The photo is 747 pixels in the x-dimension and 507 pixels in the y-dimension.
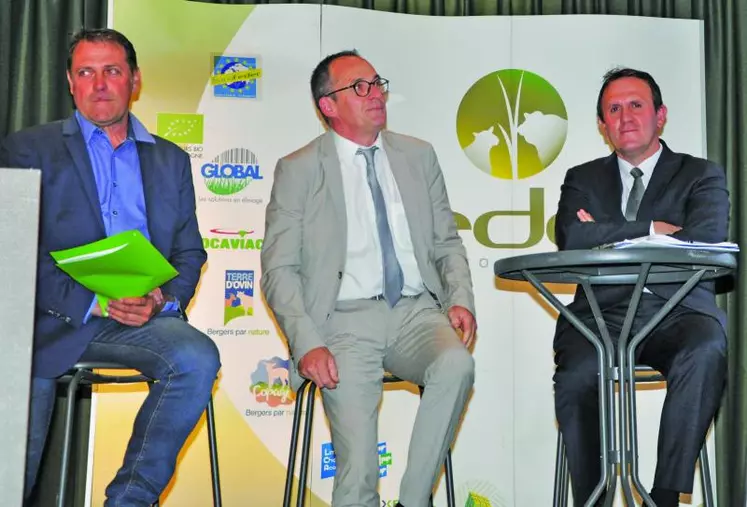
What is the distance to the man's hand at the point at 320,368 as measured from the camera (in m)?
2.67

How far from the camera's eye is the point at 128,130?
3.05m

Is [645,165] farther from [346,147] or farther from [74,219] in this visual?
[74,219]

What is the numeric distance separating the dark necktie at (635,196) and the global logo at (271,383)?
5.65 ft

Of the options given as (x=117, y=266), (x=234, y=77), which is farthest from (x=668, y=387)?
(x=234, y=77)

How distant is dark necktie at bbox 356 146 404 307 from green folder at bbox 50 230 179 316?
72 cm

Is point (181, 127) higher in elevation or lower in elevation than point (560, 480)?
higher

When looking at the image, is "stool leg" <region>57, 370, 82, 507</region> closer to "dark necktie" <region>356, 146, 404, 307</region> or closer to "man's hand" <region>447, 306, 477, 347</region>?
"dark necktie" <region>356, 146, 404, 307</region>

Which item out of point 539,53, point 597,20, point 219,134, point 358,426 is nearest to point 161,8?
point 219,134

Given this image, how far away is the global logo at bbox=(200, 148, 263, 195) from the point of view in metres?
4.21

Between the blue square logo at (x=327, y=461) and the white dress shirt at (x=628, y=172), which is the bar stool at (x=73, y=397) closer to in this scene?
the blue square logo at (x=327, y=461)

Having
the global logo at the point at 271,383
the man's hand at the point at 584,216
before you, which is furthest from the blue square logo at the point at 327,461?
the man's hand at the point at 584,216

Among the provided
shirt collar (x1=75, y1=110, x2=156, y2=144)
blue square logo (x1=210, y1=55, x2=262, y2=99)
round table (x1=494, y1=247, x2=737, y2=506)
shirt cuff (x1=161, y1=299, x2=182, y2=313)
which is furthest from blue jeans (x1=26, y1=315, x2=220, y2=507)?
blue square logo (x1=210, y1=55, x2=262, y2=99)

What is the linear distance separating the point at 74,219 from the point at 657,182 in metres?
1.98

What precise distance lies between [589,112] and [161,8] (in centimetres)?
208
